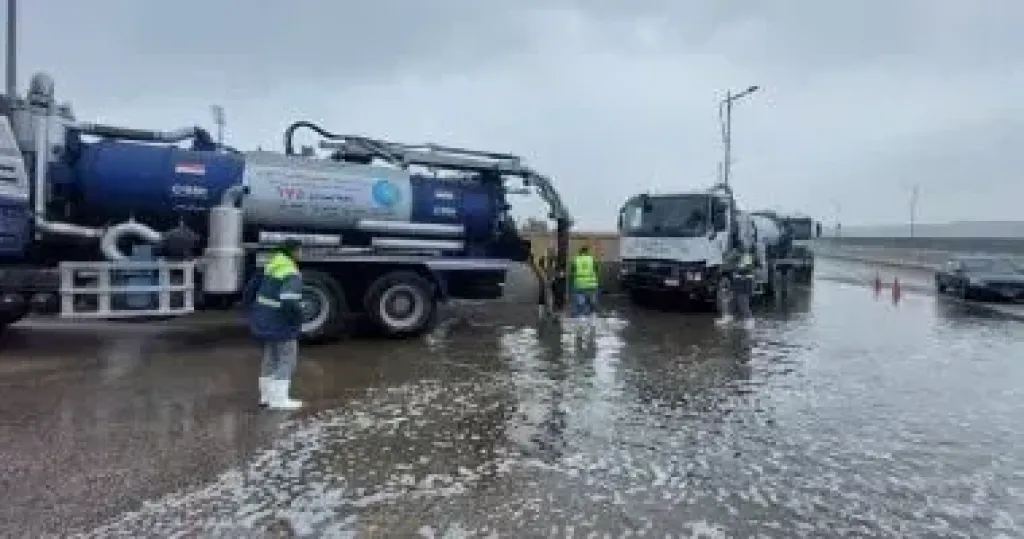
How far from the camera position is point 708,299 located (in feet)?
68.7

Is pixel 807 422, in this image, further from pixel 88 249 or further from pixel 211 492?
pixel 88 249

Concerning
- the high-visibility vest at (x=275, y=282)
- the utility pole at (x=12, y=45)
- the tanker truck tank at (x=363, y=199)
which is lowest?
the high-visibility vest at (x=275, y=282)

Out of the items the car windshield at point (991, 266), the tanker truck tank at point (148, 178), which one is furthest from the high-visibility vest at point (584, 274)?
the car windshield at point (991, 266)

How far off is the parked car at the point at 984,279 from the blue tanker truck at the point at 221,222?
18513 millimetres

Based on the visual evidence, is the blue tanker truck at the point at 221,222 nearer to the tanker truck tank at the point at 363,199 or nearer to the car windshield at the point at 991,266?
the tanker truck tank at the point at 363,199

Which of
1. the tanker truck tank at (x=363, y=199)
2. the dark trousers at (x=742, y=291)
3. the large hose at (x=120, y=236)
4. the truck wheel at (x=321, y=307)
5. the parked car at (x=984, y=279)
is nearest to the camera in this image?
the large hose at (x=120, y=236)

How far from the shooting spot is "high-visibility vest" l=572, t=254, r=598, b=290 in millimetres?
18609

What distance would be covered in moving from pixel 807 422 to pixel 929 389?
302 cm

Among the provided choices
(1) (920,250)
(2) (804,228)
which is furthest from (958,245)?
(2) (804,228)

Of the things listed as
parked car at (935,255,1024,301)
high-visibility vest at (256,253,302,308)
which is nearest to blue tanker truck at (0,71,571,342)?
high-visibility vest at (256,253,302,308)

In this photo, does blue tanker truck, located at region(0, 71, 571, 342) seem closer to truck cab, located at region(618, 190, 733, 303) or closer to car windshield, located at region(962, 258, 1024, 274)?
truck cab, located at region(618, 190, 733, 303)

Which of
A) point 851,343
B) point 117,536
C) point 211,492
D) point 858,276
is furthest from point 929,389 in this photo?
point 858,276

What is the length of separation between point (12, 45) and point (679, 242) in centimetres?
1334

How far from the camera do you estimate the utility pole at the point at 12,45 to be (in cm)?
1669
